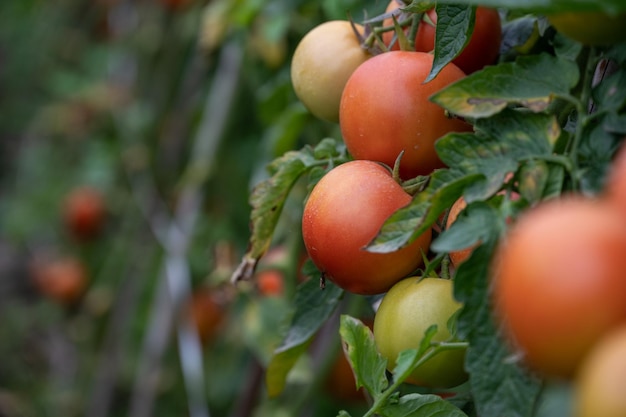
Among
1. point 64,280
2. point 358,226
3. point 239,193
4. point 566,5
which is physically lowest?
point 64,280

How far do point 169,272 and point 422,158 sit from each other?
1188mm

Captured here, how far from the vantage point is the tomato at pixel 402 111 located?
1.59 ft

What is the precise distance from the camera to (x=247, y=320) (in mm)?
1163

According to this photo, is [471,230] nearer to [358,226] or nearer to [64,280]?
[358,226]

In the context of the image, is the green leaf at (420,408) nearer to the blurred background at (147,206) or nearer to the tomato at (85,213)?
the blurred background at (147,206)

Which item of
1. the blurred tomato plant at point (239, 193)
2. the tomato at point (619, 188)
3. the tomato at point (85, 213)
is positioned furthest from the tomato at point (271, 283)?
the tomato at point (85, 213)

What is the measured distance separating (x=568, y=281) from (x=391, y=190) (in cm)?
21

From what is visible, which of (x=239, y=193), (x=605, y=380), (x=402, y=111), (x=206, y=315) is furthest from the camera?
(x=206, y=315)

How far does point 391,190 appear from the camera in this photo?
46cm

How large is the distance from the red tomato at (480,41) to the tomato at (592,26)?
12 centimetres

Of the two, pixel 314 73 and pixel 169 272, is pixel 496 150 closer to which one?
pixel 314 73

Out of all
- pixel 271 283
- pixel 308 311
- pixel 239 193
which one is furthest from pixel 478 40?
pixel 239 193

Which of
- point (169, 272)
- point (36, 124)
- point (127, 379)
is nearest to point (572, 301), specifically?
point (169, 272)

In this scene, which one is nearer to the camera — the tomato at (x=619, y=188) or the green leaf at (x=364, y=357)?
the tomato at (x=619, y=188)
